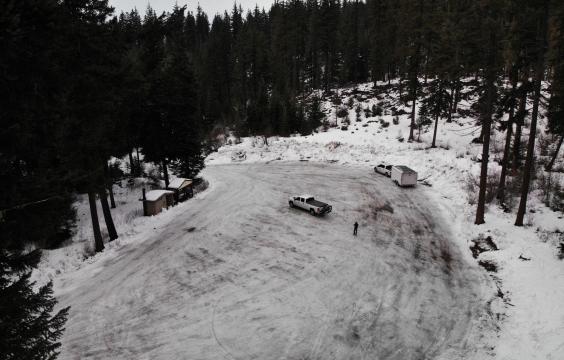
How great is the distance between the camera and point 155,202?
25.2 metres

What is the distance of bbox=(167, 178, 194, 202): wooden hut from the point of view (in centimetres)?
2828

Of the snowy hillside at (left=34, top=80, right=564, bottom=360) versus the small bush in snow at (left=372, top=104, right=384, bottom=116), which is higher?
the small bush in snow at (left=372, top=104, right=384, bottom=116)

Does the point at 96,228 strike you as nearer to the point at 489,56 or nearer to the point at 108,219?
the point at 108,219

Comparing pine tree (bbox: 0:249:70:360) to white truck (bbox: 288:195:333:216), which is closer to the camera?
pine tree (bbox: 0:249:70:360)

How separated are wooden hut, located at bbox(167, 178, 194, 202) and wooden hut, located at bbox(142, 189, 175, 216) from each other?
1.24m

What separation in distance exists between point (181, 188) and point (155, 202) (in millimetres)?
3671

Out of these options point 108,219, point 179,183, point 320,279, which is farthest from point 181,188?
point 320,279

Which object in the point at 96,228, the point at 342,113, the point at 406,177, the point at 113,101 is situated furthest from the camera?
the point at 342,113

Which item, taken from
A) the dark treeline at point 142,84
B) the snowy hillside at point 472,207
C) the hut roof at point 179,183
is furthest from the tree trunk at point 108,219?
the snowy hillside at point 472,207

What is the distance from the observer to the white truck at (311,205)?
22922 mm

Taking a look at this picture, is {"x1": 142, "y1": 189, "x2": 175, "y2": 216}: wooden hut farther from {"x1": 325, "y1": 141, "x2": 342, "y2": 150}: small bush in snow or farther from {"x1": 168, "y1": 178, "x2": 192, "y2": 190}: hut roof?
{"x1": 325, "y1": 141, "x2": 342, "y2": 150}: small bush in snow

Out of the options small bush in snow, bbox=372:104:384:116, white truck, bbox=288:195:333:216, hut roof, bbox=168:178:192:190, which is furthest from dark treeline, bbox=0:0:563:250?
white truck, bbox=288:195:333:216

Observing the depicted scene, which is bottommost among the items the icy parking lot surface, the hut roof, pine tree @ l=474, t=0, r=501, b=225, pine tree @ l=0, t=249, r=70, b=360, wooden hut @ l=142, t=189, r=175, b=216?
the icy parking lot surface

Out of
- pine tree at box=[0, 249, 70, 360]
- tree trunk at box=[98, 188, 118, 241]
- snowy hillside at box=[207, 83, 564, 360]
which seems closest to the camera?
pine tree at box=[0, 249, 70, 360]
